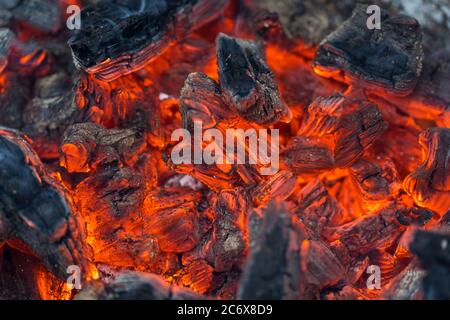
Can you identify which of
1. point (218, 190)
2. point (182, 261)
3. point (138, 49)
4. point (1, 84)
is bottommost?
point (182, 261)

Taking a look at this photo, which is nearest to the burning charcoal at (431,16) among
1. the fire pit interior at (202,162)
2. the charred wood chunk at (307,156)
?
the fire pit interior at (202,162)

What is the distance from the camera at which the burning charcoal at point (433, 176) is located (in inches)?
73.0

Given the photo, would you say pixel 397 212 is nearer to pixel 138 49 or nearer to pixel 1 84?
pixel 138 49

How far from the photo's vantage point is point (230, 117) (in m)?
1.85

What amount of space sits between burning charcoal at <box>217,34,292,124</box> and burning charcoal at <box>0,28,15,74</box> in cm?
88

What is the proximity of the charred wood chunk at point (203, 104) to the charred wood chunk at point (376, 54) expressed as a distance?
523mm

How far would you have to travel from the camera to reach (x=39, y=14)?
231cm

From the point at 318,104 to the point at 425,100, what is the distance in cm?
47

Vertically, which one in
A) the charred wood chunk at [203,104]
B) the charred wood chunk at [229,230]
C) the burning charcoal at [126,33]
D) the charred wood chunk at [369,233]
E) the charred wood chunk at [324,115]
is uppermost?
the burning charcoal at [126,33]

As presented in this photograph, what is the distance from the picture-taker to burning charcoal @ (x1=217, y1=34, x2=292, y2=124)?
177 cm

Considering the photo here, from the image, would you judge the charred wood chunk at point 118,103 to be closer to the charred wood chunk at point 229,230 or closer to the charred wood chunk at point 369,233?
the charred wood chunk at point 229,230

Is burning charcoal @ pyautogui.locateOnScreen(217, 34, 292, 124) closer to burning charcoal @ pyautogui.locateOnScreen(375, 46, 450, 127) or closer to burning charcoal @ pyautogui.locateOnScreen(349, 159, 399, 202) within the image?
burning charcoal @ pyautogui.locateOnScreen(349, 159, 399, 202)
